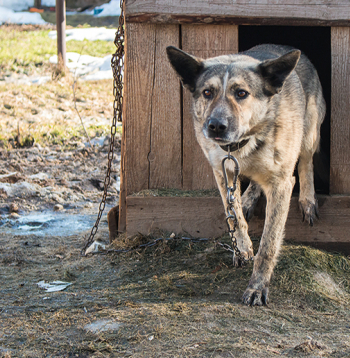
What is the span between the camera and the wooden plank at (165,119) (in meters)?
4.05

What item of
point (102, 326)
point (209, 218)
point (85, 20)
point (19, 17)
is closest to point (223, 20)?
point (209, 218)

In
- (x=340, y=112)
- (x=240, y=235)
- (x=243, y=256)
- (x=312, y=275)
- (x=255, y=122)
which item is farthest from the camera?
(x=340, y=112)

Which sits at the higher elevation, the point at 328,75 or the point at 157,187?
the point at 328,75

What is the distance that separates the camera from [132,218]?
416 centimetres

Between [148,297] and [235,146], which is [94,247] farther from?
[235,146]

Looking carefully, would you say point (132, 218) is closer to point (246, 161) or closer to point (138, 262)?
point (138, 262)

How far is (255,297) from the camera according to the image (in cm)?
309

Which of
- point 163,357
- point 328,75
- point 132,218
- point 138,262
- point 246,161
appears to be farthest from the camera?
point 328,75

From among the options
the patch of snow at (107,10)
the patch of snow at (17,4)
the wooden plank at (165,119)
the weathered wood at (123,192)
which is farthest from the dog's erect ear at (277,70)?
the patch of snow at (17,4)

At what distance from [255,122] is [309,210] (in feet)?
4.00

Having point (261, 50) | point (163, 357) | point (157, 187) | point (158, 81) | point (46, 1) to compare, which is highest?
point (46, 1)

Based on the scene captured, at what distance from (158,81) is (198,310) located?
207cm

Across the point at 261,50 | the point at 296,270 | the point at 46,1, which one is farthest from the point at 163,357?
the point at 46,1

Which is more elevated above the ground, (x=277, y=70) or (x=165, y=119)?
(x=277, y=70)
